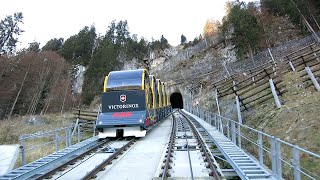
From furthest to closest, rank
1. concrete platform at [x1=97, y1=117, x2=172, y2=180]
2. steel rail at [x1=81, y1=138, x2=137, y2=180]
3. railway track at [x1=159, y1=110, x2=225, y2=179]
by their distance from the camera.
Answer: concrete platform at [x1=97, y1=117, x2=172, y2=180] → railway track at [x1=159, y1=110, x2=225, y2=179] → steel rail at [x1=81, y1=138, x2=137, y2=180]

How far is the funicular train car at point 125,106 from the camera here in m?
15.9

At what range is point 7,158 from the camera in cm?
990

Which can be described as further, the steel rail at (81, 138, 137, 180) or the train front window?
the train front window

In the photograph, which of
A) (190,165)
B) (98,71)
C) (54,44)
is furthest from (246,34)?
(54,44)

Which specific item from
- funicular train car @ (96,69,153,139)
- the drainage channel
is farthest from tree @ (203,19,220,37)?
the drainage channel

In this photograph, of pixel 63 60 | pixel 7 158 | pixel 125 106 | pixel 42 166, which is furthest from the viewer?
pixel 63 60

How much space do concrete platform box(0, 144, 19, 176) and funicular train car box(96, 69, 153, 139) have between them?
537 cm

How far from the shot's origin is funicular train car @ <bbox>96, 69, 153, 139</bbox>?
52.3 feet

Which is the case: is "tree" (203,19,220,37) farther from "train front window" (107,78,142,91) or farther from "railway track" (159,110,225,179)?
"railway track" (159,110,225,179)

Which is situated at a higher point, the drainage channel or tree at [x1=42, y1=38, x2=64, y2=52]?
tree at [x1=42, y1=38, x2=64, y2=52]

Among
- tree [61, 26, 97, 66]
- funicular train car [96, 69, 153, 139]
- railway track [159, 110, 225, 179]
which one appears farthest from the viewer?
tree [61, 26, 97, 66]

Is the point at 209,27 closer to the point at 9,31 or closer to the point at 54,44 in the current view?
the point at 54,44

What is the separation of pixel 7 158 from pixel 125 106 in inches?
311

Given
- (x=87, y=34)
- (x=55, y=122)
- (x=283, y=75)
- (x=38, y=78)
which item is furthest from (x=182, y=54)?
(x=283, y=75)
